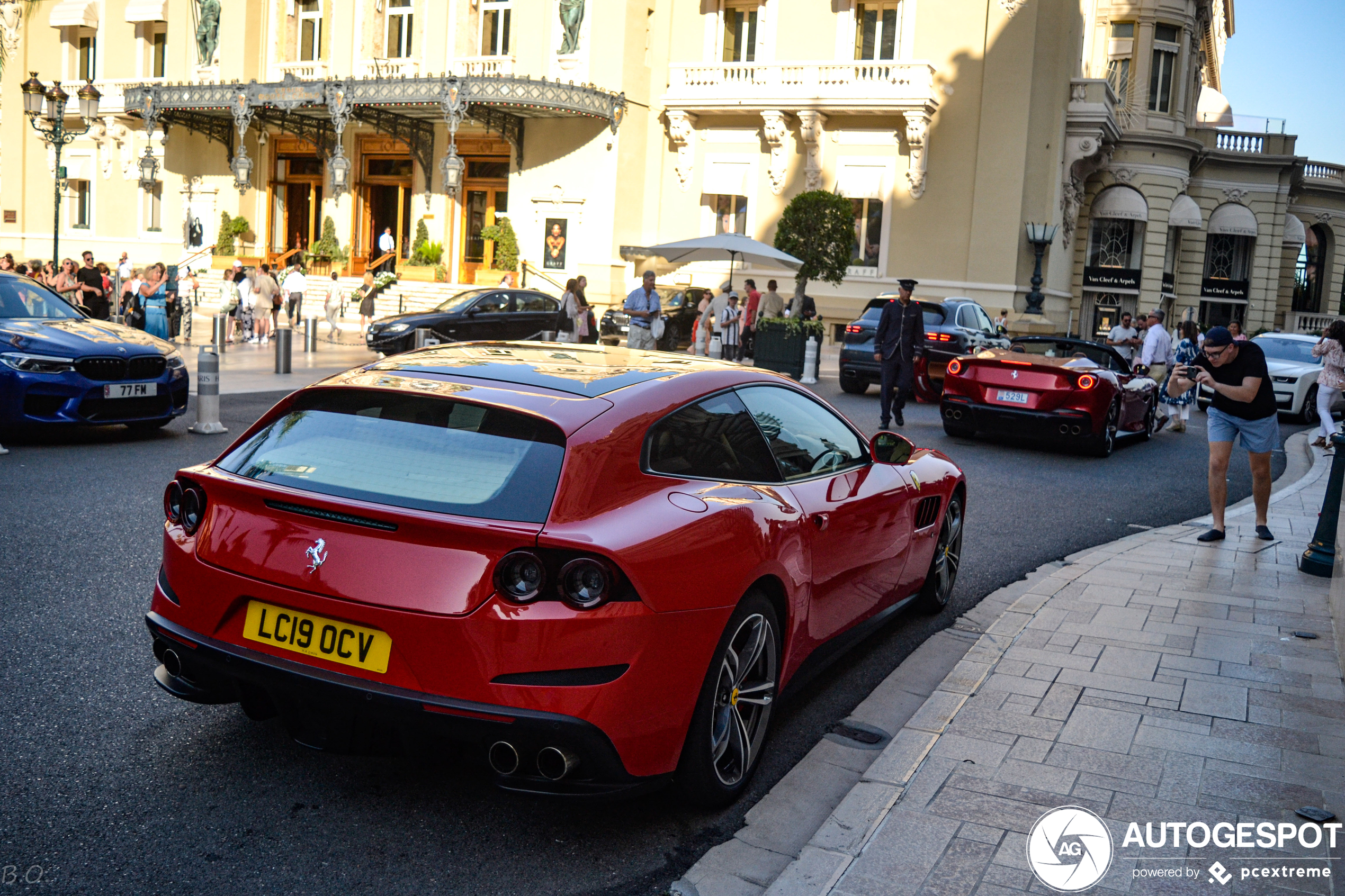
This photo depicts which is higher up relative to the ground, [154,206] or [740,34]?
[740,34]

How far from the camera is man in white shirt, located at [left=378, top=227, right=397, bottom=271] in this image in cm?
3488

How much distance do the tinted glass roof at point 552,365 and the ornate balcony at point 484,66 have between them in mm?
31472

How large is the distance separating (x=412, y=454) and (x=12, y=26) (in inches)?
2087

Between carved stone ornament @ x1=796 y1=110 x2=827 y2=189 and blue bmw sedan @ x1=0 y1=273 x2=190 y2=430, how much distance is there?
949 inches

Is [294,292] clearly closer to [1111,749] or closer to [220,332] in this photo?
[220,332]

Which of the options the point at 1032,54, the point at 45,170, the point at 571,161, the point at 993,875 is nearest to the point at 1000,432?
the point at 993,875

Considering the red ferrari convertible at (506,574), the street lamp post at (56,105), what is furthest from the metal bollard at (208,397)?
the street lamp post at (56,105)

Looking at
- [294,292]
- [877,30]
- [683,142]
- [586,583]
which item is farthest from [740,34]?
[586,583]

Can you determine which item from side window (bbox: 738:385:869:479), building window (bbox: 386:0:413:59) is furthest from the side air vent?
building window (bbox: 386:0:413:59)

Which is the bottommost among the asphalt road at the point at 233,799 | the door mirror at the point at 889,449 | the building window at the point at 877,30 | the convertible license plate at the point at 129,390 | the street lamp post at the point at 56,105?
A: the asphalt road at the point at 233,799

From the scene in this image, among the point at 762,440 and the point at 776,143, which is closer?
the point at 762,440

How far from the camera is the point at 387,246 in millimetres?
34844

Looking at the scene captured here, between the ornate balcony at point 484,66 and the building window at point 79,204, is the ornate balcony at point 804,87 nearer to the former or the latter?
the ornate balcony at point 484,66

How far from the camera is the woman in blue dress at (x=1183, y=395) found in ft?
56.8
